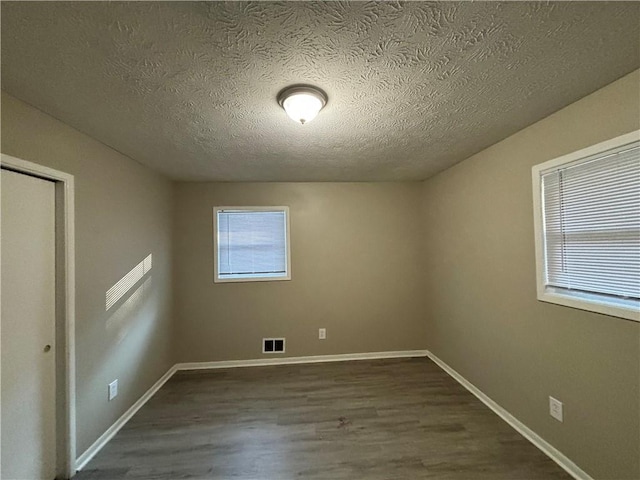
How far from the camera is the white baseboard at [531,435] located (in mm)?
1714

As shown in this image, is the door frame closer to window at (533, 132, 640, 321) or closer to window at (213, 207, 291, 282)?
window at (213, 207, 291, 282)

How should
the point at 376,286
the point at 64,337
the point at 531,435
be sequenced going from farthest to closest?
the point at 376,286 → the point at 531,435 → the point at 64,337

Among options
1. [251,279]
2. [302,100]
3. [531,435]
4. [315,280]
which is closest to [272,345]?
[251,279]

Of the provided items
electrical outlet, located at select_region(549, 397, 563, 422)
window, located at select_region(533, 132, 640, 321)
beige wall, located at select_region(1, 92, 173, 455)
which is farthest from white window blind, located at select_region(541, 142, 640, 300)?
beige wall, located at select_region(1, 92, 173, 455)

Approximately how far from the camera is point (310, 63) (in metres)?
1.27

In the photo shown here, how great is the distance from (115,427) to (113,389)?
308 millimetres

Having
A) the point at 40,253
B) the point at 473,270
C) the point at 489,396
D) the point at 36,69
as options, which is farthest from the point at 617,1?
the point at 40,253

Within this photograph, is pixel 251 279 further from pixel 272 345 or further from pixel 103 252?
pixel 103 252

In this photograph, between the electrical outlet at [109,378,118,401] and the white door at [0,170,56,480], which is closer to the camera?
the white door at [0,170,56,480]

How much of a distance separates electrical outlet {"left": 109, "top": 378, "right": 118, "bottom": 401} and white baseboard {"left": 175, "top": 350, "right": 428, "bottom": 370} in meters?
1.17

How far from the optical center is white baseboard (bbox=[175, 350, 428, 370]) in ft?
11.2

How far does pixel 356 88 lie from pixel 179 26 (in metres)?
0.86

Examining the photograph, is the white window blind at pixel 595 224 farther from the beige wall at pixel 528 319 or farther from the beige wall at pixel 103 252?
the beige wall at pixel 103 252

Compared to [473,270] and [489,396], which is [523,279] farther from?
[489,396]
